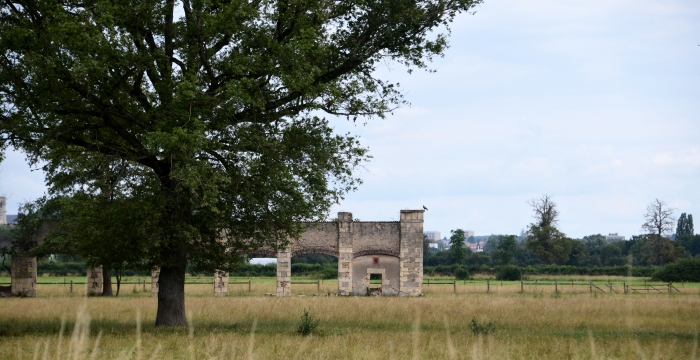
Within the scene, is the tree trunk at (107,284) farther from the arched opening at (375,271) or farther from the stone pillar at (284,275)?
the arched opening at (375,271)

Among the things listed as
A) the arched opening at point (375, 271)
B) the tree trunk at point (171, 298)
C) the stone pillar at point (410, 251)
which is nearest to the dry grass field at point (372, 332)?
the tree trunk at point (171, 298)

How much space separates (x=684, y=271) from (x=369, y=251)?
27798mm

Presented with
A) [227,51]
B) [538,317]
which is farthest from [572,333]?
[227,51]

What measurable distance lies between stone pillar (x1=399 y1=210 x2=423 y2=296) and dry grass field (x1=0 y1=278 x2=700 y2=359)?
10.1 metres

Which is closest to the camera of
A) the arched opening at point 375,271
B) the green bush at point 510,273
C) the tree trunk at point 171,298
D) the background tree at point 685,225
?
the tree trunk at point 171,298

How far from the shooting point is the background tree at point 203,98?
573 inches

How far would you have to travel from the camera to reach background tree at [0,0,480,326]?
14.5 m

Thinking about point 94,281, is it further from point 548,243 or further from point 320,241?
point 548,243

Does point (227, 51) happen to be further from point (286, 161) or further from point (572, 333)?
point (572, 333)

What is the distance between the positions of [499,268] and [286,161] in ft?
153

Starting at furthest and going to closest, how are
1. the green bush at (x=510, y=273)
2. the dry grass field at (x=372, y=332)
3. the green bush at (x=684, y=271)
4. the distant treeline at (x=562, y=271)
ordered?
the distant treeline at (x=562, y=271) → the green bush at (x=510, y=273) → the green bush at (x=684, y=271) → the dry grass field at (x=372, y=332)

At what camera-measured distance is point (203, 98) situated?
15.1m

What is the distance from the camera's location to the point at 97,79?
1538 centimetres

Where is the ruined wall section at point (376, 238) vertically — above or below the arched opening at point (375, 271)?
above
